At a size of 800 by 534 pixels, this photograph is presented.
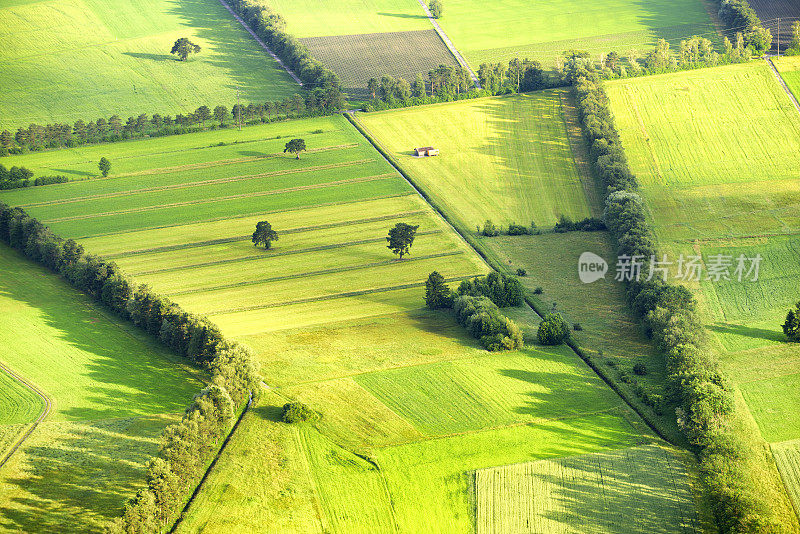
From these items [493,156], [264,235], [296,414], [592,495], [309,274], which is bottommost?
[592,495]

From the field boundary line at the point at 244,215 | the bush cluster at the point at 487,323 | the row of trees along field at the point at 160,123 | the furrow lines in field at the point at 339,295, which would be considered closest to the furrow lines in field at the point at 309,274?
the furrow lines in field at the point at 339,295

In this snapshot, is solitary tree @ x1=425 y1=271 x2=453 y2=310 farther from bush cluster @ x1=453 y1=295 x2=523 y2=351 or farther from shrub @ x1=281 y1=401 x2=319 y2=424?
shrub @ x1=281 y1=401 x2=319 y2=424

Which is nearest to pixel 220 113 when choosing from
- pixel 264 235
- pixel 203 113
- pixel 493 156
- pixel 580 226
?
pixel 203 113

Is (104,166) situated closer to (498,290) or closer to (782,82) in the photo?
(498,290)

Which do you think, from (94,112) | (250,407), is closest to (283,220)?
(250,407)

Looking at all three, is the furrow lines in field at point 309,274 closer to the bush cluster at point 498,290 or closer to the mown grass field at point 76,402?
the mown grass field at point 76,402
